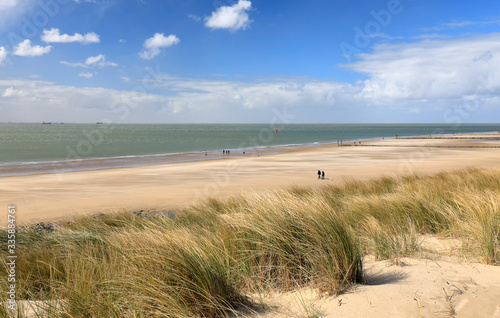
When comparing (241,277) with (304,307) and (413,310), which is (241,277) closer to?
(304,307)

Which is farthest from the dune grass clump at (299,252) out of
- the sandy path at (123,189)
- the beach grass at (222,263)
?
the sandy path at (123,189)

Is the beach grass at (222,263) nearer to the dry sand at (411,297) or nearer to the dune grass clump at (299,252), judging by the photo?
the dune grass clump at (299,252)

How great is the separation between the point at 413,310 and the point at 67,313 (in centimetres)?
337

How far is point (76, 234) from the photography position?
7031 mm

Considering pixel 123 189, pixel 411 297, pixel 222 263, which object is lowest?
pixel 123 189

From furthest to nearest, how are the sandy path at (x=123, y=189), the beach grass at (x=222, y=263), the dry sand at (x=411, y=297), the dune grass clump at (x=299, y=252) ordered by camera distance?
the sandy path at (x=123, y=189) < the dune grass clump at (x=299, y=252) < the beach grass at (x=222, y=263) < the dry sand at (x=411, y=297)

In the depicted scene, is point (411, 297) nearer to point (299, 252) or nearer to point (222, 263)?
point (299, 252)

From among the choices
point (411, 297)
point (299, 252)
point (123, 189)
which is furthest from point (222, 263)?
point (123, 189)

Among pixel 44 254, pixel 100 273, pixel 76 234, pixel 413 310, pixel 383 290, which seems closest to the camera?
pixel 413 310

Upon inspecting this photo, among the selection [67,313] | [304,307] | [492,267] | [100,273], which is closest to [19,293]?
[100,273]

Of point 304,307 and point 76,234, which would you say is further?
point 76,234

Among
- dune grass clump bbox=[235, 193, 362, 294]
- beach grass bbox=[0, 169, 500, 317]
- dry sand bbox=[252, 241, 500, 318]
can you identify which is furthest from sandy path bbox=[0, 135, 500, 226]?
dry sand bbox=[252, 241, 500, 318]

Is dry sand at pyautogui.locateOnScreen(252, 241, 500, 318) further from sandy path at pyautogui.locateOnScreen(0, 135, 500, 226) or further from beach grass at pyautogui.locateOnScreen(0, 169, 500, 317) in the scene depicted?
sandy path at pyautogui.locateOnScreen(0, 135, 500, 226)

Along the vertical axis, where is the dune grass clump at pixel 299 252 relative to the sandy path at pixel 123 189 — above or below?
above
